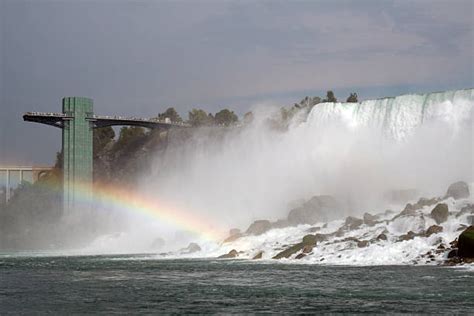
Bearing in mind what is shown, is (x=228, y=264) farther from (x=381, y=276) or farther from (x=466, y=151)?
(x=466, y=151)

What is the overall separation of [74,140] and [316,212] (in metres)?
38.5

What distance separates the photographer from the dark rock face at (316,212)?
41.1m

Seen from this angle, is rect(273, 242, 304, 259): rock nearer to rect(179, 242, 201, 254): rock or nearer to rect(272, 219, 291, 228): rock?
rect(272, 219, 291, 228): rock

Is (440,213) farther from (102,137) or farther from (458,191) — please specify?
(102,137)

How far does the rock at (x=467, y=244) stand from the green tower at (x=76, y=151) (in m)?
52.1

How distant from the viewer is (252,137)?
2359 inches

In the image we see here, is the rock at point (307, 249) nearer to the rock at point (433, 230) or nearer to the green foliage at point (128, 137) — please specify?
the rock at point (433, 230)

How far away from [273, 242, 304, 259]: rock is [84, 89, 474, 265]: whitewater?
0.63 m

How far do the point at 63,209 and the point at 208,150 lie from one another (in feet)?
53.1

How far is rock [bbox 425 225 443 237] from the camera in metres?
30.5

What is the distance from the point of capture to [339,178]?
48.8 meters

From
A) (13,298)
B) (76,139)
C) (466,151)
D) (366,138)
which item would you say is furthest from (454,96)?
(76,139)

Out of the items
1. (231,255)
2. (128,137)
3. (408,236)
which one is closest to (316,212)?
(231,255)

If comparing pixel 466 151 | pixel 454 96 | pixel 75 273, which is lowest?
pixel 75 273
